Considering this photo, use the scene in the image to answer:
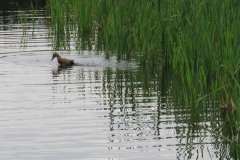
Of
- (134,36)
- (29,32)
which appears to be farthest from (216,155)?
(29,32)

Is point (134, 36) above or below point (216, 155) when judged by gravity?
above

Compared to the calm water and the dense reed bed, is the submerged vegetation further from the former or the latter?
the calm water

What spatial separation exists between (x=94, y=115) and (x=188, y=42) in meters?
2.15

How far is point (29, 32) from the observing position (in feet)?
66.6

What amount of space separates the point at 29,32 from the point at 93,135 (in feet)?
40.3

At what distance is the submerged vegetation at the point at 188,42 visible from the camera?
366 inches

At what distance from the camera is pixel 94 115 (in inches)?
374

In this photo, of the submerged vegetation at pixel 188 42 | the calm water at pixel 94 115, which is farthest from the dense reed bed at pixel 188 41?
the calm water at pixel 94 115

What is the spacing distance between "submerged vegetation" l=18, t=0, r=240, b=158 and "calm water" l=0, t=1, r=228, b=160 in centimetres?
29

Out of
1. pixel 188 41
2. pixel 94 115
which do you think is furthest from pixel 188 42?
pixel 94 115

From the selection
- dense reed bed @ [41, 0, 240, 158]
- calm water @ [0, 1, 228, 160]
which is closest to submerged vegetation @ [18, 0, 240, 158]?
dense reed bed @ [41, 0, 240, 158]

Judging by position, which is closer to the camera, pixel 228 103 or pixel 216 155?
pixel 216 155

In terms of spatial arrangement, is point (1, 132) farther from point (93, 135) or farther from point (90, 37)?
point (90, 37)

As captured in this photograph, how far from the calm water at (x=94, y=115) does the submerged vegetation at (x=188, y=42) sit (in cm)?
29
